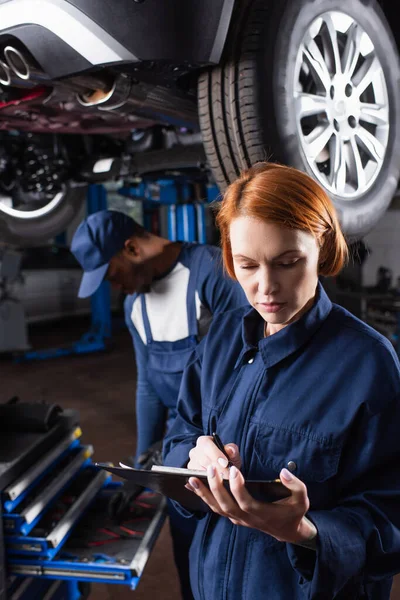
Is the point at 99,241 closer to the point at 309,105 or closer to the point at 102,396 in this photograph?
the point at 309,105

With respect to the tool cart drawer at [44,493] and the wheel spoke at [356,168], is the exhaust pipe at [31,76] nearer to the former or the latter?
the wheel spoke at [356,168]

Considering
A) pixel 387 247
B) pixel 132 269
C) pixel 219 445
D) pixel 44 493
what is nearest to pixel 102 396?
pixel 132 269

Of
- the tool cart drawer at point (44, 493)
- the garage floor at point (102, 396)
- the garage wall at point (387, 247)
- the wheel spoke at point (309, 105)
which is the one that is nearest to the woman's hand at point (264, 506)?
the tool cart drawer at point (44, 493)

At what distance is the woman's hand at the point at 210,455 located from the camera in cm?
75

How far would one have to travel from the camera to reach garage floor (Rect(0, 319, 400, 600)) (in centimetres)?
192

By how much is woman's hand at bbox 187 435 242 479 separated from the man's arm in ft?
3.06

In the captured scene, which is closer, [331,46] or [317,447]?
[317,447]

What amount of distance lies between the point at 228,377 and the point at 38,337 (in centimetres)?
611

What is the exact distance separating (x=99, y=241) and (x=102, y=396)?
8.74ft

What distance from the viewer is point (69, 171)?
2986 mm

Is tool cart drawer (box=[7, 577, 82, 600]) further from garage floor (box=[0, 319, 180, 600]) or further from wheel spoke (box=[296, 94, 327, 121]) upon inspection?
wheel spoke (box=[296, 94, 327, 121])

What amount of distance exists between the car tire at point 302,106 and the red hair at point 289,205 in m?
0.47

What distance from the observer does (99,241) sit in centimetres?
164

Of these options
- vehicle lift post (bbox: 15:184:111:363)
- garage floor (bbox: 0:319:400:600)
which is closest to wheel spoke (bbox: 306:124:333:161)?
garage floor (bbox: 0:319:400:600)
